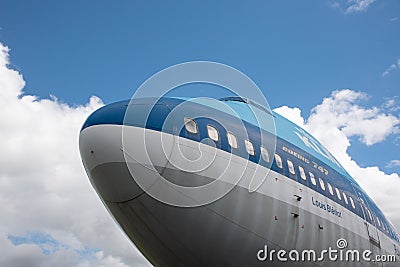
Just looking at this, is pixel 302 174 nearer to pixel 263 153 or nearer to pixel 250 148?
pixel 263 153

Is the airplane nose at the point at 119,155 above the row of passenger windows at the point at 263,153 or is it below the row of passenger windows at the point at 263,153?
below

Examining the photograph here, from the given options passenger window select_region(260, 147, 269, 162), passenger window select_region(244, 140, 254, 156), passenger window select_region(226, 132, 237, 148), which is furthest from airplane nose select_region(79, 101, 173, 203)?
passenger window select_region(260, 147, 269, 162)

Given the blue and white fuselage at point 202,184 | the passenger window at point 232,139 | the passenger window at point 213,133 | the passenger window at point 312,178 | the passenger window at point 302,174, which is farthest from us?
the passenger window at point 312,178

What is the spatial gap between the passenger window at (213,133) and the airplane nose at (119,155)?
1122 millimetres

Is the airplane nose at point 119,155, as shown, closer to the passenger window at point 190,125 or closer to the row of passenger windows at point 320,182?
the passenger window at point 190,125

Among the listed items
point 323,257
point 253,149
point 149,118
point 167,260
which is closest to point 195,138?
point 149,118

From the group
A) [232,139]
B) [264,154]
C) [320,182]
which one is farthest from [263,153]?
[320,182]

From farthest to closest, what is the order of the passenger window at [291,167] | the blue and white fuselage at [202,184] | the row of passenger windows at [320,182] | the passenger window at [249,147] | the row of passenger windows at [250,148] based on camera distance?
1. the passenger window at [291,167]
2. the row of passenger windows at [320,182]
3. the passenger window at [249,147]
4. the row of passenger windows at [250,148]
5. the blue and white fuselage at [202,184]

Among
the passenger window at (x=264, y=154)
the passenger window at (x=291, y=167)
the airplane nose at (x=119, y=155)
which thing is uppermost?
the passenger window at (x=291, y=167)

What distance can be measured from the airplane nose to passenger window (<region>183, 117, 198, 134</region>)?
23.9 inches

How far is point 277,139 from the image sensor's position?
11492 millimetres

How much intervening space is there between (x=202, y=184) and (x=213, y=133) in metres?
1.28

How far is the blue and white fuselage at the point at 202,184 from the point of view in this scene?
27.5ft

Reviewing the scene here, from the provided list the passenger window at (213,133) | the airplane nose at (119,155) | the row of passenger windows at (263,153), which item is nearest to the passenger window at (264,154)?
the row of passenger windows at (263,153)
